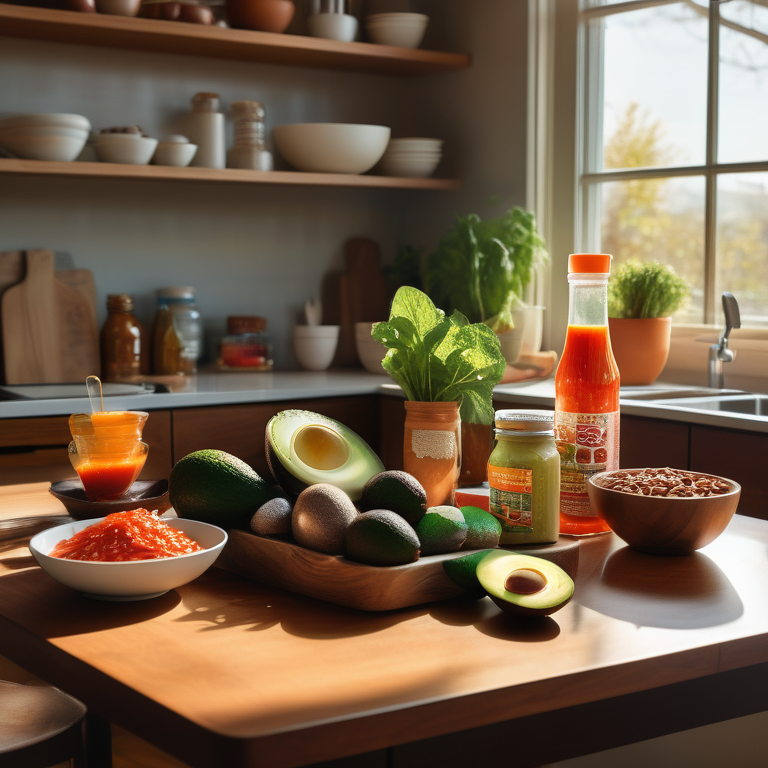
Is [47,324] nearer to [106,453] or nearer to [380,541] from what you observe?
[106,453]

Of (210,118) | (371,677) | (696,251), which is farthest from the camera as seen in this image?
(210,118)

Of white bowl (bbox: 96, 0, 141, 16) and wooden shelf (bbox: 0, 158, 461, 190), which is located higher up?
white bowl (bbox: 96, 0, 141, 16)

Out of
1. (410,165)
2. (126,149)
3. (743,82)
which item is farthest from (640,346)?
(126,149)

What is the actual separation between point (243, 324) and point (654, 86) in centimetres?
146

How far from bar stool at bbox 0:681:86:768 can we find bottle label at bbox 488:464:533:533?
1.50ft

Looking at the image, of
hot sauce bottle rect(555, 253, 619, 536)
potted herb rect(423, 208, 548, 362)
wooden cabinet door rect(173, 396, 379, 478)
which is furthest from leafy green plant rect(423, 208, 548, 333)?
hot sauce bottle rect(555, 253, 619, 536)

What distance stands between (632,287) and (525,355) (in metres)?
0.36

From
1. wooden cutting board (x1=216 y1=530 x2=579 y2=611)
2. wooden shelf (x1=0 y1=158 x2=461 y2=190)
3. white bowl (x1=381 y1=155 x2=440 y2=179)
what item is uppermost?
white bowl (x1=381 y1=155 x2=440 y2=179)

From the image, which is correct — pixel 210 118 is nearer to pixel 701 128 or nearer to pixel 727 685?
pixel 701 128

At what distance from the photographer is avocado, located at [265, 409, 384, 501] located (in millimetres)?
991

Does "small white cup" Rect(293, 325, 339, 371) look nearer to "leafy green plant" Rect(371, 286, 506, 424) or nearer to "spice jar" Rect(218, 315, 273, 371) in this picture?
"spice jar" Rect(218, 315, 273, 371)

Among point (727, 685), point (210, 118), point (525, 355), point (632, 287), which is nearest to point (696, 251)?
point (632, 287)

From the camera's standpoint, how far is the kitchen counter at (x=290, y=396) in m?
1.98

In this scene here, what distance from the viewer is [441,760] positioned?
2.18 ft
